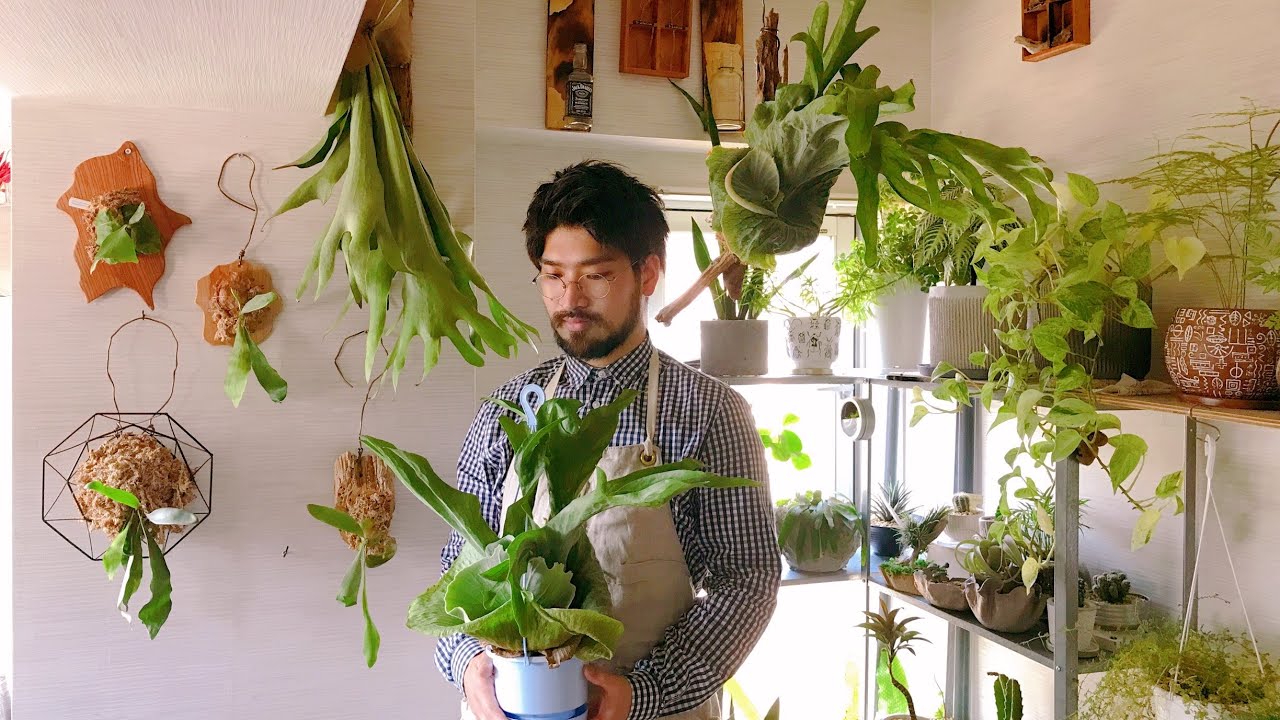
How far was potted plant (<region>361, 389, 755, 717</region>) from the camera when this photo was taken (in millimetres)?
923

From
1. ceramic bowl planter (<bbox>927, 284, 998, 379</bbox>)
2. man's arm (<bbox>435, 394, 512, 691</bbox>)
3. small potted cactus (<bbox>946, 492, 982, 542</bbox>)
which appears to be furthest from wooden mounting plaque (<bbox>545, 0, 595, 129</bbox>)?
small potted cactus (<bbox>946, 492, 982, 542</bbox>)

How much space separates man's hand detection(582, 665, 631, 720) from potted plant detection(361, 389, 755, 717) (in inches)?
8.1

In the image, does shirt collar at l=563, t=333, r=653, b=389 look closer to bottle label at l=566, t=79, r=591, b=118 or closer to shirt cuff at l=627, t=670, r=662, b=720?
shirt cuff at l=627, t=670, r=662, b=720

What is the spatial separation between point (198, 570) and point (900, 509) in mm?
1610

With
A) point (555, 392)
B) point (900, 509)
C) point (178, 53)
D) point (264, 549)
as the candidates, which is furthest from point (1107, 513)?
point (178, 53)

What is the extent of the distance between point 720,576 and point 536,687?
560 millimetres

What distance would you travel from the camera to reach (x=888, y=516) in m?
2.37

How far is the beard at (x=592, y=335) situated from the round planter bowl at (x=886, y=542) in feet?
3.47

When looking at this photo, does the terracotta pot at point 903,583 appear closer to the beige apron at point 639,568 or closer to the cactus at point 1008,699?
the cactus at point 1008,699

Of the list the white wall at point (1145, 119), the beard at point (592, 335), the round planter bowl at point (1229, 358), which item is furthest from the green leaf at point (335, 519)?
the white wall at point (1145, 119)

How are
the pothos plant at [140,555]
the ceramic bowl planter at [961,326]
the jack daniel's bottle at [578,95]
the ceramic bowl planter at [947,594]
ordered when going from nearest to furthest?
the pothos plant at [140,555] < the ceramic bowl planter at [961,326] < the ceramic bowl planter at [947,594] < the jack daniel's bottle at [578,95]

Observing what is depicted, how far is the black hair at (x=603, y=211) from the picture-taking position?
151cm

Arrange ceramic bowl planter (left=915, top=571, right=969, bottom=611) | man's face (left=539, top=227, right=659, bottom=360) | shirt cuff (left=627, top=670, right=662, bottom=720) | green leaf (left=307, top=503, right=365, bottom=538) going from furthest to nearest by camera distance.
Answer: ceramic bowl planter (left=915, top=571, right=969, bottom=611)
man's face (left=539, top=227, right=659, bottom=360)
shirt cuff (left=627, top=670, right=662, bottom=720)
green leaf (left=307, top=503, right=365, bottom=538)

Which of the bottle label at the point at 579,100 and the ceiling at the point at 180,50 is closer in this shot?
the ceiling at the point at 180,50
